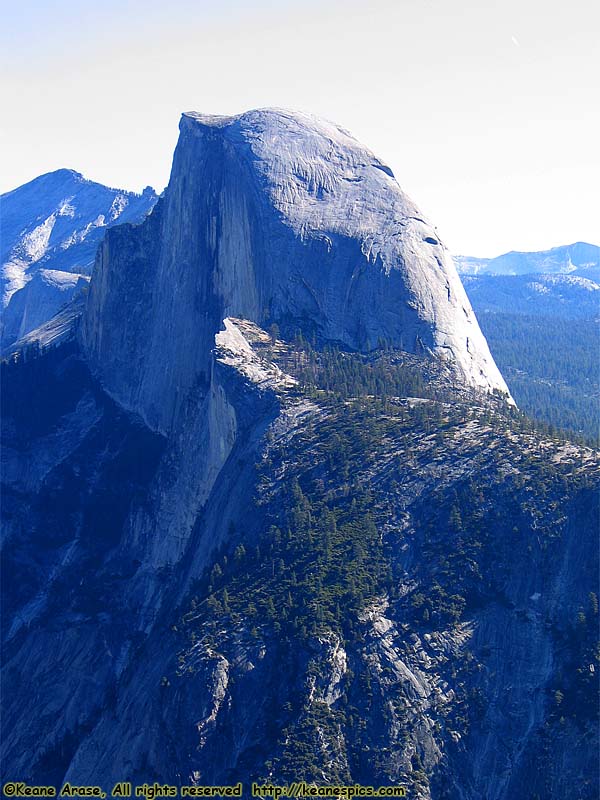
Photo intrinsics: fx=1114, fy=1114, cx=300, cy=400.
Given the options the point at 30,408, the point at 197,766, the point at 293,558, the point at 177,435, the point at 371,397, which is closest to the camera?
the point at 197,766

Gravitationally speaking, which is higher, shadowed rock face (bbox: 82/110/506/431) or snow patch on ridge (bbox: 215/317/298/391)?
shadowed rock face (bbox: 82/110/506/431)

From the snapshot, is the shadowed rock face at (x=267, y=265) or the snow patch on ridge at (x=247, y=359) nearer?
the snow patch on ridge at (x=247, y=359)

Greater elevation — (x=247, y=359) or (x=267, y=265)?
(x=267, y=265)

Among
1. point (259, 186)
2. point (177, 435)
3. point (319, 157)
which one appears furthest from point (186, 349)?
point (319, 157)

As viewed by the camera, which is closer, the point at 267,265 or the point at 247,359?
the point at 247,359

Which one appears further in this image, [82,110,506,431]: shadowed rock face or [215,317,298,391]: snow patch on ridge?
[82,110,506,431]: shadowed rock face

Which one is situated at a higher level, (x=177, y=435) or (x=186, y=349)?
(x=186, y=349)

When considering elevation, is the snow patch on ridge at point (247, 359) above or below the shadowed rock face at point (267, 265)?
below

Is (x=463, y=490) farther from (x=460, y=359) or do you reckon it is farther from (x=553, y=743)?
(x=460, y=359)
